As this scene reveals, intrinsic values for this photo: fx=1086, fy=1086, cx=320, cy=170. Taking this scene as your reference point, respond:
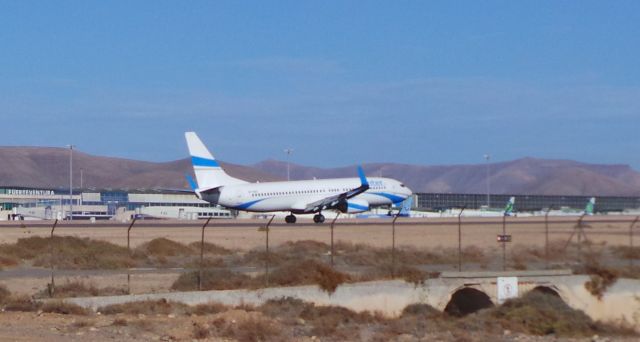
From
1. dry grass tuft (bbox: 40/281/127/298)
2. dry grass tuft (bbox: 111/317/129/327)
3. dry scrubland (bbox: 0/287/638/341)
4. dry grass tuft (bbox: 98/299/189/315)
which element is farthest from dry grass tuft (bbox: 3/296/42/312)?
dry grass tuft (bbox: 111/317/129/327)

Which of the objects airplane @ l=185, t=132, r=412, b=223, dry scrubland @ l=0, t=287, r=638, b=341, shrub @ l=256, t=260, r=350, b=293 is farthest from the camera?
airplane @ l=185, t=132, r=412, b=223

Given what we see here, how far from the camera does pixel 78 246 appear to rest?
46062mm

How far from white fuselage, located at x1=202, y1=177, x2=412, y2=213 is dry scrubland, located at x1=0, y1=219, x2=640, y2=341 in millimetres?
27844

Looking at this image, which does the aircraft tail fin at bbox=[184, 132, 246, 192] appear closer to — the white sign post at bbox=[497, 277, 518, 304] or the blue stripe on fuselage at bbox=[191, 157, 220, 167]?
the blue stripe on fuselage at bbox=[191, 157, 220, 167]

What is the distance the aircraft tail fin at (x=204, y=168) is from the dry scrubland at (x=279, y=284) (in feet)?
97.1

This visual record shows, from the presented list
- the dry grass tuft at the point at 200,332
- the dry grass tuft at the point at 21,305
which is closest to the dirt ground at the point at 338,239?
the dry grass tuft at the point at 21,305

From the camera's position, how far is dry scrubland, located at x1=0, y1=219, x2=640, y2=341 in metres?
24.5

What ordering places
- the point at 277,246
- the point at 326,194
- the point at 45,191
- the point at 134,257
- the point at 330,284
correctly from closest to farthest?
the point at 330,284
the point at 134,257
the point at 277,246
the point at 326,194
the point at 45,191

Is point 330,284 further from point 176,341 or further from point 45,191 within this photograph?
point 45,191

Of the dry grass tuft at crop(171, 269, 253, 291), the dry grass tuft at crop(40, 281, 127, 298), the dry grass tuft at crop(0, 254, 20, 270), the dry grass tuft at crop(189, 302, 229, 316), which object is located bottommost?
the dry grass tuft at crop(189, 302, 229, 316)

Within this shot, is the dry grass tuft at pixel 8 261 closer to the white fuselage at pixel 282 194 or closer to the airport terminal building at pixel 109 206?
the white fuselage at pixel 282 194

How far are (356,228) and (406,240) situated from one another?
46.2 feet

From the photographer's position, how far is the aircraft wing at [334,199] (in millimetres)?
74812

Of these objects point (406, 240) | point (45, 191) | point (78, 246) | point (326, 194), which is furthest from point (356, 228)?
point (45, 191)
